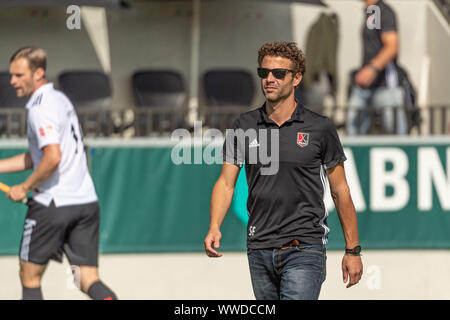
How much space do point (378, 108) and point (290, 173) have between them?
463 cm

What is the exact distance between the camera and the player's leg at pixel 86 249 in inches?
262

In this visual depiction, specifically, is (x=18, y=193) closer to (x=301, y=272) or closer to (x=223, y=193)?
(x=223, y=193)

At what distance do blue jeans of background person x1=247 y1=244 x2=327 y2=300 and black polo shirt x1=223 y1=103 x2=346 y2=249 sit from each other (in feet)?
0.19

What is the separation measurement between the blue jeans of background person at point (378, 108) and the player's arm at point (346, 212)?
448cm

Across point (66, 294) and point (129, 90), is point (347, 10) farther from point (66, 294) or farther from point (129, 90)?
point (66, 294)

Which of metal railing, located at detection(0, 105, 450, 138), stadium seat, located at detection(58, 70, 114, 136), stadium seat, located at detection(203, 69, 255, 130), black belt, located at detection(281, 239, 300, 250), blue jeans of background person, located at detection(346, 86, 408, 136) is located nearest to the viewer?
black belt, located at detection(281, 239, 300, 250)

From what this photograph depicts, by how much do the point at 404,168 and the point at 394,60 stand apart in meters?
1.42

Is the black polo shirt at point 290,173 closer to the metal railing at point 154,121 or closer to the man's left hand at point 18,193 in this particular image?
the man's left hand at point 18,193

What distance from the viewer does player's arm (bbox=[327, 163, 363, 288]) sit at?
5070mm

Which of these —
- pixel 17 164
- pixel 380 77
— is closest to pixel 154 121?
pixel 380 77

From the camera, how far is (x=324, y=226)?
516cm

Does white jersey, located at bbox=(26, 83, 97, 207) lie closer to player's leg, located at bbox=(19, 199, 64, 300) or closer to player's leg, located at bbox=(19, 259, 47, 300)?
player's leg, located at bbox=(19, 199, 64, 300)

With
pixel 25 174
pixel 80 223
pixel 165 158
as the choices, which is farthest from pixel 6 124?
pixel 80 223

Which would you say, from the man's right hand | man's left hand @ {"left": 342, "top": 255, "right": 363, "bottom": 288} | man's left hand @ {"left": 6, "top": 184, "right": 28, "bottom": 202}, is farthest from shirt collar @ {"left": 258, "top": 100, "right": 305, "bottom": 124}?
man's left hand @ {"left": 6, "top": 184, "right": 28, "bottom": 202}
